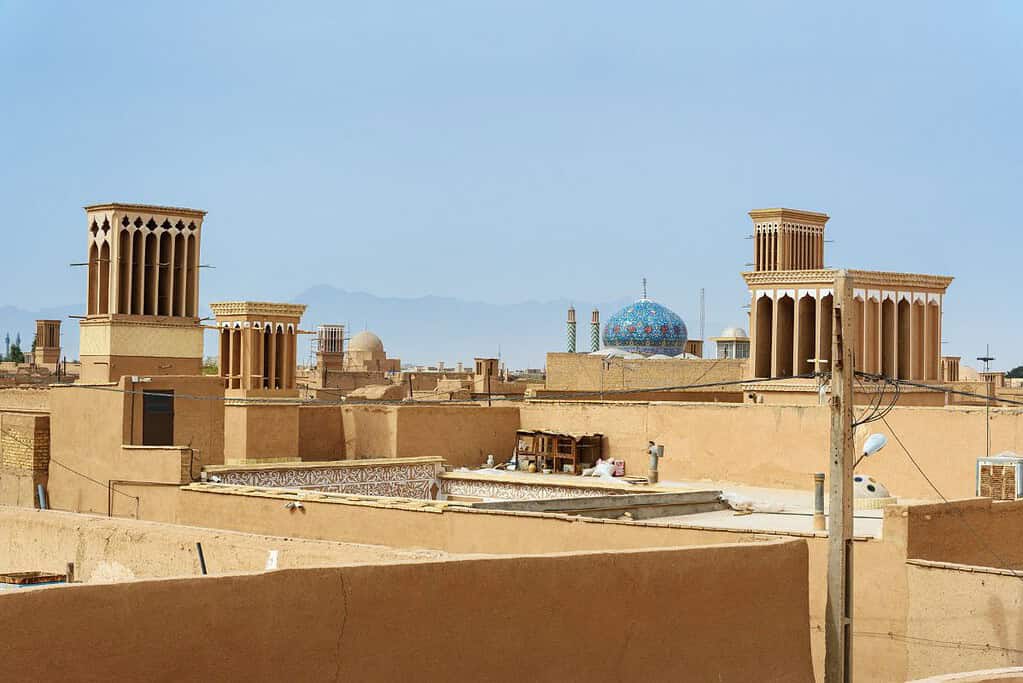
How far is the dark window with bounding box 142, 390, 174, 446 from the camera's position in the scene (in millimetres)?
21408

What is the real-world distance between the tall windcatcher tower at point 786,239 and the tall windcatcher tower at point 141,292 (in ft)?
77.2

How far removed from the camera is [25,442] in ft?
71.3

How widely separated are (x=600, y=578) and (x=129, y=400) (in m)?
12.3

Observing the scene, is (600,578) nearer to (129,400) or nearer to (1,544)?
(1,544)

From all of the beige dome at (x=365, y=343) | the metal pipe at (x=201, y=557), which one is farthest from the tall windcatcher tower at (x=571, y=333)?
the metal pipe at (x=201, y=557)

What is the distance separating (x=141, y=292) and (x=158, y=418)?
39.9 feet

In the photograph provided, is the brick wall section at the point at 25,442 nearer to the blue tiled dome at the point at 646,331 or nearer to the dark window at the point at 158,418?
the dark window at the point at 158,418

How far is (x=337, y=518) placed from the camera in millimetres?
16781

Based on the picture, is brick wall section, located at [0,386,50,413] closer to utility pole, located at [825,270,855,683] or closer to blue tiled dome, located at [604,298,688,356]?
utility pole, located at [825,270,855,683]

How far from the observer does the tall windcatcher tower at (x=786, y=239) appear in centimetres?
5122

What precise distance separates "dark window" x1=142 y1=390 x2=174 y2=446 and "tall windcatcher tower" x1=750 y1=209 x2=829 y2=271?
31992 millimetres

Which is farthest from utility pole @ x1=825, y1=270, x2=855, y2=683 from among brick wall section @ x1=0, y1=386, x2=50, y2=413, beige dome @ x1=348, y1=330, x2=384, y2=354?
beige dome @ x1=348, y1=330, x2=384, y2=354

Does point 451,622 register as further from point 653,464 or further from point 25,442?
point 653,464

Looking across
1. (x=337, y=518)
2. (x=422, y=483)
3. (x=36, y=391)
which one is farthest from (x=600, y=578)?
(x=36, y=391)
